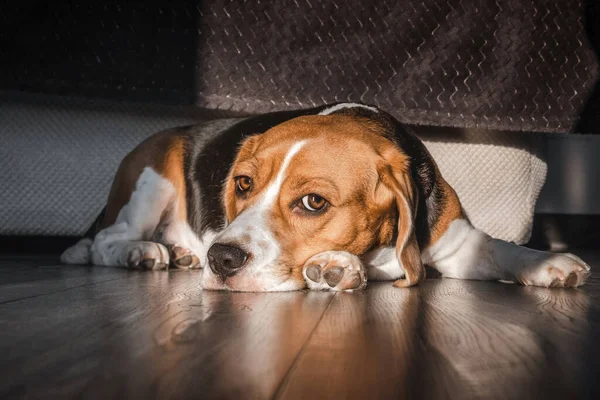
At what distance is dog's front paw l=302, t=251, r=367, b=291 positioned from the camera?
2113mm

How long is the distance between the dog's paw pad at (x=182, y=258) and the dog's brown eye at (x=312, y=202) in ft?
3.41

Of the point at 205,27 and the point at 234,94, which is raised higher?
the point at 205,27

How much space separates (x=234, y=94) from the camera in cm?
315

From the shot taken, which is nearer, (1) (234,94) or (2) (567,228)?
(1) (234,94)

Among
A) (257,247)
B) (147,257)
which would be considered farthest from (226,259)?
(147,257)

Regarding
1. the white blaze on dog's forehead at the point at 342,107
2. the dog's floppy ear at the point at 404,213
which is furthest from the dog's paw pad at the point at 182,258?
the dog's floppy ear at the point at 404,213

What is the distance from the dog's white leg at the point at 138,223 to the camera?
9.85 ft

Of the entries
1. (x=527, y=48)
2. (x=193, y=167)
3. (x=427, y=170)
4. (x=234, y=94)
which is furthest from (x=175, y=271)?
(x=527, y=48)

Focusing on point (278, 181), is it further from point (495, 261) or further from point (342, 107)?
point (495, 261)

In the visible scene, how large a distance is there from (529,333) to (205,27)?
2.28 meters

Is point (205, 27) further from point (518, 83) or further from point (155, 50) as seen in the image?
point (518, 83)

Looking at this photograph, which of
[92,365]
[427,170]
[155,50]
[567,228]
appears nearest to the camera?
[92,365]

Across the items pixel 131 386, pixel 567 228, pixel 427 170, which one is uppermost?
pixel 427 170

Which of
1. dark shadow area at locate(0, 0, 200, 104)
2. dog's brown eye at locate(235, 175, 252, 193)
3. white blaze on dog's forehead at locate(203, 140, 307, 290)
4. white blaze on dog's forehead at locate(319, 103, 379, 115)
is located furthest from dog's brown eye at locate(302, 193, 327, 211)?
dark shadow area at locate(0, 0, 200, 104)
